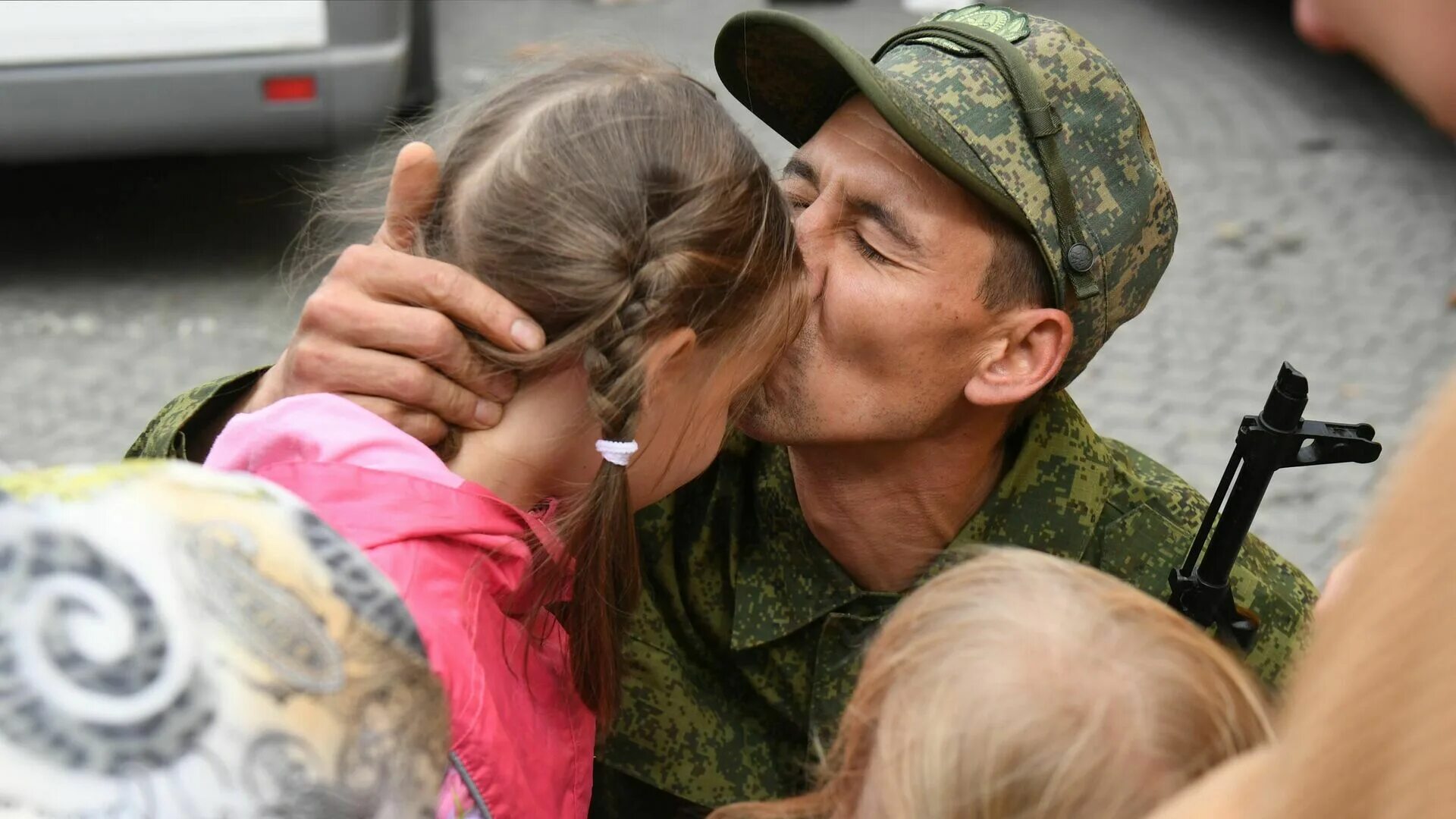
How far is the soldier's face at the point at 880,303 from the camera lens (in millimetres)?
2195

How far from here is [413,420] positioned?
177 cm

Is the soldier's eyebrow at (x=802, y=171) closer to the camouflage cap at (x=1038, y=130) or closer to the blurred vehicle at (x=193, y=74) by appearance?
the camouflage cap at (x=1038, y=130)

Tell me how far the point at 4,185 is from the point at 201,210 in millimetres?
847

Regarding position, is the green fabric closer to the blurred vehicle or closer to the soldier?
the soldier

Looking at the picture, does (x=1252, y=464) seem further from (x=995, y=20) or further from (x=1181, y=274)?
(x=1181, y=274)

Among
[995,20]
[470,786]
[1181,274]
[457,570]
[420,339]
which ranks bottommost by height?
[1181,274]

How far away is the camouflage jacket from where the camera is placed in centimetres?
227

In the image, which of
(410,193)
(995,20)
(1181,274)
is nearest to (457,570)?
(410,193)

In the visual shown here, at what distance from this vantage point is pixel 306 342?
1.90 metres

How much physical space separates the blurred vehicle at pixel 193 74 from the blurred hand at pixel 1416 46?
4.47m

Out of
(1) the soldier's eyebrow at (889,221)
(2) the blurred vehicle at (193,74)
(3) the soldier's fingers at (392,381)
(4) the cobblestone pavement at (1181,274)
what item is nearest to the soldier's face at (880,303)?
(1) the soldier's eyebrow at (889,221)

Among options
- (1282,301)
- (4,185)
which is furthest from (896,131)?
(4,185)

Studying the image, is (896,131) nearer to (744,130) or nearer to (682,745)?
(744,130)

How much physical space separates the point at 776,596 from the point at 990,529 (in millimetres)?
352
